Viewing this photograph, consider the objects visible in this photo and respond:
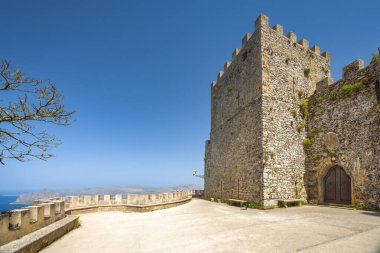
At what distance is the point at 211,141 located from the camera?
2327 cm

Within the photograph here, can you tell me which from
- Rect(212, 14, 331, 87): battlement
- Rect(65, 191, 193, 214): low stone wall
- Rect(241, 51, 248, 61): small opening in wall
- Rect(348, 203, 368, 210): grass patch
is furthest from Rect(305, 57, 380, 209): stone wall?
Rect(65, 191, 193, 214): low stone wall

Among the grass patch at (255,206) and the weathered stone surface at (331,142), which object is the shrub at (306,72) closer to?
the weathered stone surface at (331,142)

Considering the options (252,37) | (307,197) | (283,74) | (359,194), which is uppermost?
(252,37)

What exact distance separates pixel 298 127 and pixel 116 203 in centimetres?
1314

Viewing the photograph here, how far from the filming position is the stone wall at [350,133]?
10469mm

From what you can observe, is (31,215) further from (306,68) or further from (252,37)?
(306,68)

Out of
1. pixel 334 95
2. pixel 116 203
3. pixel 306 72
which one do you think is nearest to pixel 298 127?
pixel 334 95

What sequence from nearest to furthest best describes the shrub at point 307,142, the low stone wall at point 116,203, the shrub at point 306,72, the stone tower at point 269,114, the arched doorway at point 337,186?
the arched doorway at point 337,186
the low stone wall at point 116,203
the stone tower at point 269,114
the shrub at point 307,142
the shrub at point 306,72

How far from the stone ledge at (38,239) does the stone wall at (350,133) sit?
1334cm

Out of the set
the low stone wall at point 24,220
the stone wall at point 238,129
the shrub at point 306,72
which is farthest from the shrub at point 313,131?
the low stone wall at point 24,220

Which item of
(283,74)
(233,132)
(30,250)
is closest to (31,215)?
(30,250)

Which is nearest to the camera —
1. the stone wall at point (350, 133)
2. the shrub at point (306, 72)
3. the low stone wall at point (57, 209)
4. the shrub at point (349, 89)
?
the low stone wall at point (57, 209)

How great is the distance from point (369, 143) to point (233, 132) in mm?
8693

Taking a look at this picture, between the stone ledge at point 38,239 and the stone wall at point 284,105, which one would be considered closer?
the stone ledge at point 38,239
